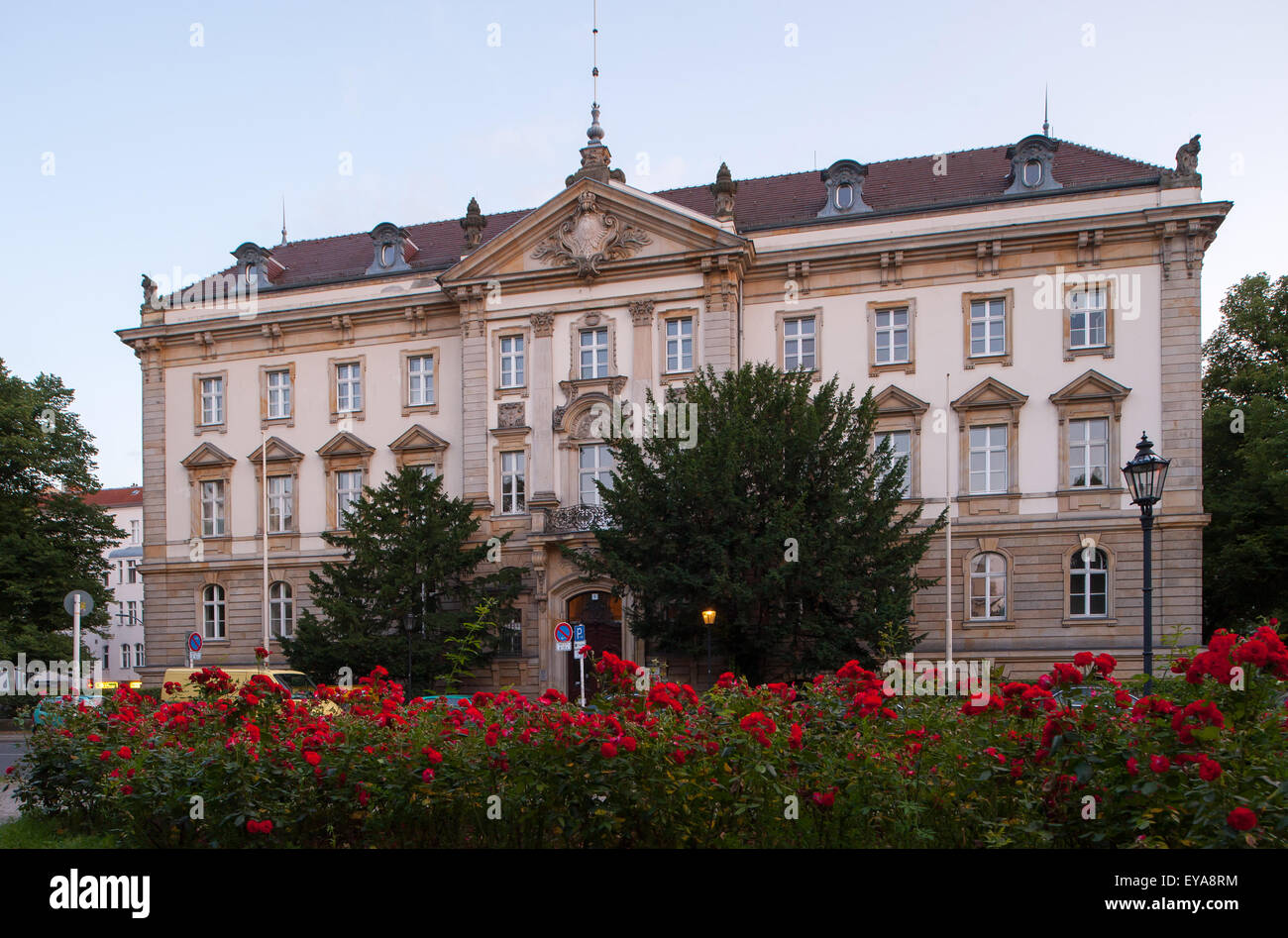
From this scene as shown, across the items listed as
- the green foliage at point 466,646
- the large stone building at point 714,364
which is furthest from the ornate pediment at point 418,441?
the green foliage at point 466,646

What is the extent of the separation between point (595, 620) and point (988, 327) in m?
12.8

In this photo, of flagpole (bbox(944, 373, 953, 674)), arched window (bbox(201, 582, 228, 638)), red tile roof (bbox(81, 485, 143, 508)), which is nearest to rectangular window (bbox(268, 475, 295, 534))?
arched window (bbox(201, 582, 228, 638))

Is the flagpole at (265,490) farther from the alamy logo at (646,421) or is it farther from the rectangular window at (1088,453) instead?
the rectangular window at (1088,453)

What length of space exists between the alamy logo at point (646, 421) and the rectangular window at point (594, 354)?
0.94m

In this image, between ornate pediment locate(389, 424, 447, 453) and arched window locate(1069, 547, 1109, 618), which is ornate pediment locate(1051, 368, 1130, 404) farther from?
ornate pediment locate(389, 424, 447, 453)

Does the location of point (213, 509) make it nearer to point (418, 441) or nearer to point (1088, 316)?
point (418, 441)

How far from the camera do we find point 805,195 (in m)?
32.3

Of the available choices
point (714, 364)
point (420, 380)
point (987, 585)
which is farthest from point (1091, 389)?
point (420, 380)

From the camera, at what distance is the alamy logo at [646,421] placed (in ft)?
83.0

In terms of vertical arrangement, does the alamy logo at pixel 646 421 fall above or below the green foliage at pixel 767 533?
above

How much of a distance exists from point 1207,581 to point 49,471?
37587 millimetres

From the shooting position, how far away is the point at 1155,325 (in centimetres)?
2667

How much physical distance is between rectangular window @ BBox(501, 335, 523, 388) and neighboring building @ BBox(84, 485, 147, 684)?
5146 centimetres

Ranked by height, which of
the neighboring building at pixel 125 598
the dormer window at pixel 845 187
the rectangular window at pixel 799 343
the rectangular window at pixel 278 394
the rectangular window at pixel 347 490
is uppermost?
the dormer window at pixel 845 187
